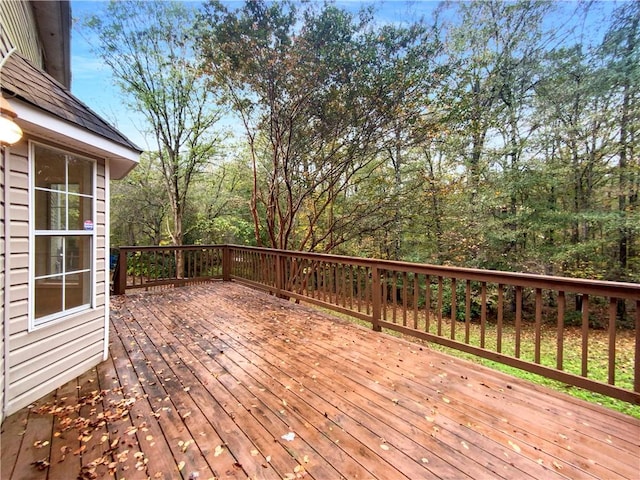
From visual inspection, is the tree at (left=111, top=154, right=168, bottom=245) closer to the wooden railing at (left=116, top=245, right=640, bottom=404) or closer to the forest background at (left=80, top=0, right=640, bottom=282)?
the forest background at (left=80, top=0, right=640, bottom=282)

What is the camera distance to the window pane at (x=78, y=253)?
2.63m

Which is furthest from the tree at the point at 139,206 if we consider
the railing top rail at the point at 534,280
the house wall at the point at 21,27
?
the railing top rail at the point at 534,280

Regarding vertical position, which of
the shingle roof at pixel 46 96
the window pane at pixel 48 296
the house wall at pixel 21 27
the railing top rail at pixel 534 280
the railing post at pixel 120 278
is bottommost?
the railing post at pixel 120 278

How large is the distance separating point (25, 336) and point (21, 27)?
3.61 metres

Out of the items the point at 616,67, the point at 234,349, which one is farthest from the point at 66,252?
the point at 616,67

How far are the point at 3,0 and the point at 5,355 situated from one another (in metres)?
3.04

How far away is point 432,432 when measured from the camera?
1862 millimetres

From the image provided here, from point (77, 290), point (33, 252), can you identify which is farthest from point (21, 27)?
point (77, 290)

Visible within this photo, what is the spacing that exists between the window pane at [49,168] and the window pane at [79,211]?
165 mm

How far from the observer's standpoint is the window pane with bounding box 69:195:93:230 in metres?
2.64

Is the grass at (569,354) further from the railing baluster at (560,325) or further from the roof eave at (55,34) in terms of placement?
the roof eave at (55,34)

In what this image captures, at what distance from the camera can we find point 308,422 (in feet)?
6.43

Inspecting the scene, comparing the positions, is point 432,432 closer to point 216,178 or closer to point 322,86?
point 322,86

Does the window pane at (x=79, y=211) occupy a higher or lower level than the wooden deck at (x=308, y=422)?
higher
